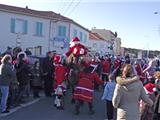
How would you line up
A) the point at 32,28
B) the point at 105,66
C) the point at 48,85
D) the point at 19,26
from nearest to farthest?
the point at 48,85 → the point at 105,66 → the point at 19,26 → the point at 32,28

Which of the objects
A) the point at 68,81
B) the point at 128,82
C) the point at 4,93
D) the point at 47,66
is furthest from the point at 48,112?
the point at 128,82


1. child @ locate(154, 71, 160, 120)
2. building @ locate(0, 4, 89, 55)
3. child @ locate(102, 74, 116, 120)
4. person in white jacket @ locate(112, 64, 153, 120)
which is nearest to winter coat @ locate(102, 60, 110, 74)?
building @ locate(0, 4, 89, 55)

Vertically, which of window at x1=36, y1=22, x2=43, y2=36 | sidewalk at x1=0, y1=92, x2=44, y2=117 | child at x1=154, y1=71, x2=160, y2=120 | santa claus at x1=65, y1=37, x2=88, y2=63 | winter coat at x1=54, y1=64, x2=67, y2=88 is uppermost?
window at x1=36, y1=22, x2=43, y2=36

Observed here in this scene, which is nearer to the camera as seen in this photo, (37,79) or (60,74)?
(60,74)

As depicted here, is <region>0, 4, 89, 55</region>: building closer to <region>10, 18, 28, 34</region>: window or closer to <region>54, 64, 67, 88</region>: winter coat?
<region>10, 18, 28, 34</region>: window

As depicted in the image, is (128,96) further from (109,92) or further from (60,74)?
(60,74)

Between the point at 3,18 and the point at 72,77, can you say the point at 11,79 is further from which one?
the point at 3,18

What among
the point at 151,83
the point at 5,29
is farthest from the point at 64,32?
the point at 151,83

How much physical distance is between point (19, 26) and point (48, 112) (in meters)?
30.3

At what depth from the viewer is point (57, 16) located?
52.1 meters

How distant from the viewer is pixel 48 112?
47.8 ft

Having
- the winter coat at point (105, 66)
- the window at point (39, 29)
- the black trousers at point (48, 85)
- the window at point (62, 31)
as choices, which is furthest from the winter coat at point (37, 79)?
the window at point (62, 31)

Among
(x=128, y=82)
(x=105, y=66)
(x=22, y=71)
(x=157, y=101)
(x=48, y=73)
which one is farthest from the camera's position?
(x=105, y=66)

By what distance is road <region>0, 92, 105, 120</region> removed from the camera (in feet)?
44.2
